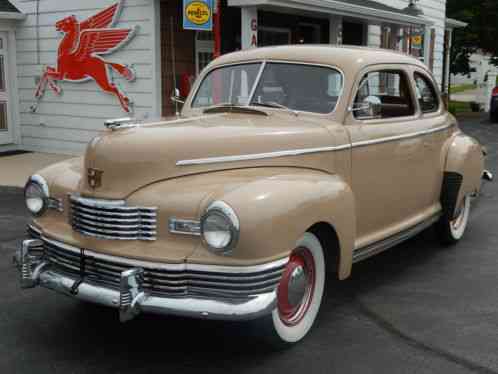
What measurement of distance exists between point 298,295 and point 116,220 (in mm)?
1177

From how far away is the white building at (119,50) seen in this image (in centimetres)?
1053

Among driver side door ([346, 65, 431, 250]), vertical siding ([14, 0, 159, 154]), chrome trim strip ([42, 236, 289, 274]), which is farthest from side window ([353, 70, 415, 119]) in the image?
vertical siding ([14, 0, 159, 154])

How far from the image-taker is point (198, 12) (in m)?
8.88

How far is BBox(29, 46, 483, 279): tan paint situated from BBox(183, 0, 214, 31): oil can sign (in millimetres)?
3638

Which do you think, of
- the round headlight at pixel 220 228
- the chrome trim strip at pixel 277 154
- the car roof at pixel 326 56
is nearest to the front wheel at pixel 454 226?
the chrome trim strip at pixel 277 154

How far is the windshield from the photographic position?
15.4 feet

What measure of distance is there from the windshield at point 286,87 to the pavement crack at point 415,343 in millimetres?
1456

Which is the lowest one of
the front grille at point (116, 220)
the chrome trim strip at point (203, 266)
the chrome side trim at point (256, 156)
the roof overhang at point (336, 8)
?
the chrome trim strip at point (203, 266)

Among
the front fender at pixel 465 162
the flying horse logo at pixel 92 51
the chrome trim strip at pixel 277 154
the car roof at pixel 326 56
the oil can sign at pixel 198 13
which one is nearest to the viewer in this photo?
the chrome trim strip at pixel 277 154

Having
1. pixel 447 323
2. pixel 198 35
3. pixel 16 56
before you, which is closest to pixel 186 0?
pixel 198 35

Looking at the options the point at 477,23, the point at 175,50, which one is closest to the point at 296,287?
the point at 175,50

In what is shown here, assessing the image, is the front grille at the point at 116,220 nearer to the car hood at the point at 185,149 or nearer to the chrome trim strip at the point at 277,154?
the car hood at the point at 185,149

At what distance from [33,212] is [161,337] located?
46.2 inches

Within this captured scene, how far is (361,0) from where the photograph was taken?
45.6ft
